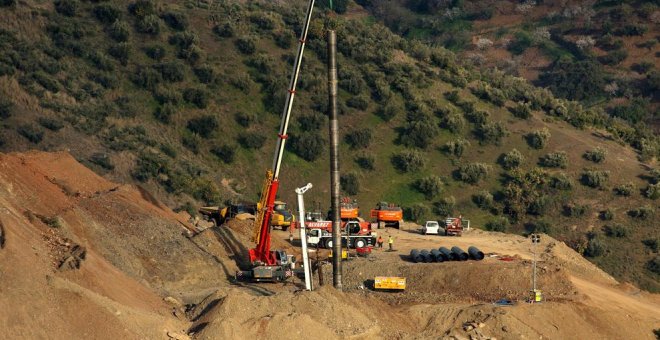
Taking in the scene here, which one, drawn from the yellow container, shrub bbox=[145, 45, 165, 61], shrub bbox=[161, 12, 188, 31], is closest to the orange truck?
the yellow container

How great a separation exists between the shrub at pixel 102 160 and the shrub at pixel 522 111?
41233 millimetres

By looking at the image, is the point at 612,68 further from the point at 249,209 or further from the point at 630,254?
the point at 249,209

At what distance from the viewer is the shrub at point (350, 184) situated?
8944 centimetres

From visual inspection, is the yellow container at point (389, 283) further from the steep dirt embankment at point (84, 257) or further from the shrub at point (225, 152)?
the shrub at point (225, 152)

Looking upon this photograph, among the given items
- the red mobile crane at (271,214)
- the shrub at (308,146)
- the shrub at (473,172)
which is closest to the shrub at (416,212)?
the shrub at (473,172)

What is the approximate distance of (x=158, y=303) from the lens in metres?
41.5

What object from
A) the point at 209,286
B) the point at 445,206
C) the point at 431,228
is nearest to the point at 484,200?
the point at 445,206

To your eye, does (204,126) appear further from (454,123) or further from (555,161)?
(555,161)

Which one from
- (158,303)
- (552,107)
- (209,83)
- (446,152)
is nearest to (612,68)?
(552,107)

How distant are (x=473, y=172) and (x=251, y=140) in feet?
61.3

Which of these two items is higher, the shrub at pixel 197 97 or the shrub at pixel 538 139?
the shrub at pixel 197 97

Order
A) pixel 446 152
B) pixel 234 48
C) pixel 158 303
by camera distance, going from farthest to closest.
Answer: pixel 234 48, pixel 446 152, pixel 158 303

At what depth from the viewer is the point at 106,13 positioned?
104562mm

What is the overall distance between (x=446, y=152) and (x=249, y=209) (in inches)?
1306
